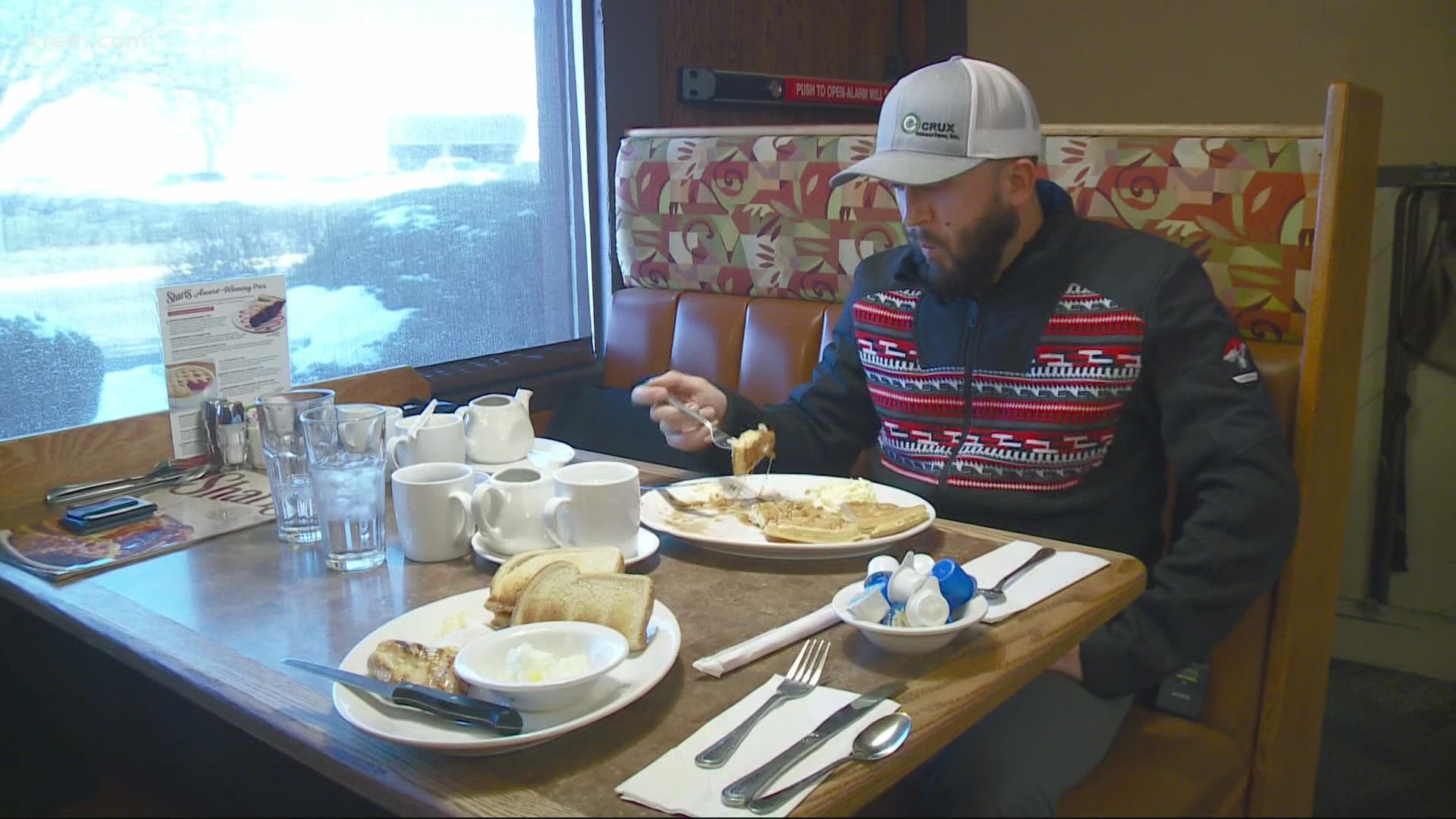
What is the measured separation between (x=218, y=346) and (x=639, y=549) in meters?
0.76

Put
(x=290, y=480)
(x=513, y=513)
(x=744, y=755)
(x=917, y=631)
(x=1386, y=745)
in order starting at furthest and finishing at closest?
(x=1386, y=745)
(x=290, y=480)
(x=513, y=513)
(x=917, y=631)
(x=744, y=755)

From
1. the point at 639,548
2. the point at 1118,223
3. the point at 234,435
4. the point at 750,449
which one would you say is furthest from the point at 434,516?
the point at 1118,223

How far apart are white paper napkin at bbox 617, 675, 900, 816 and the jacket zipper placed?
78 centimetres

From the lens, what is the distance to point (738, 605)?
1.07 m

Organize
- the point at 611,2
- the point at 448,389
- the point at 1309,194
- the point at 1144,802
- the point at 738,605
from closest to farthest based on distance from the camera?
the point at 738,605 → the point at 1144,802 → the point at 1309,194 → the point at 448,389 → the point at 611,2

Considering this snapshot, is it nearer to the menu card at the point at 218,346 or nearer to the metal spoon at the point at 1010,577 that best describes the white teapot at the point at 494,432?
the menu card at the point at 218,346

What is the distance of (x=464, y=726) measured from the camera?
0.81 m

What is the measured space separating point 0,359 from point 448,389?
0.79 m

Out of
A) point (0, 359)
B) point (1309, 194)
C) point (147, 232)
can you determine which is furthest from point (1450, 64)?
point (0, 359)

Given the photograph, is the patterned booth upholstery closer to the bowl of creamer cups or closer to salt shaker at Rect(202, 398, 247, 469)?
the bowl of creamer cups

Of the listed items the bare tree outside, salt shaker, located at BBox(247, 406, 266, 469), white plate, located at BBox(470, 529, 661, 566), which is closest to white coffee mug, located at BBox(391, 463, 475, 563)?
white plate, located at BBox(470, 529, 661, 566)

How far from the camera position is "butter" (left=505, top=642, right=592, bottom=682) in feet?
2.76

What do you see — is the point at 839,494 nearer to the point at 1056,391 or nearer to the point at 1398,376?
the point at 1056,391

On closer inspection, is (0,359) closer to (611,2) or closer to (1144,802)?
(611,2)
